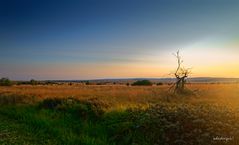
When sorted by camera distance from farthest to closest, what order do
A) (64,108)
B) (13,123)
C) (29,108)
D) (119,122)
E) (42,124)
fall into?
(29,108) → (64,108) → (13,123) → (42,124) → (119,122)

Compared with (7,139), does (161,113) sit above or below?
above

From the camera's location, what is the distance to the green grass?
40.7ft

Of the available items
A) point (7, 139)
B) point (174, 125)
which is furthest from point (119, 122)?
point (7, 139)

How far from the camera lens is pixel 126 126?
14711 mm

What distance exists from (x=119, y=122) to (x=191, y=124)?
3809 millimetres

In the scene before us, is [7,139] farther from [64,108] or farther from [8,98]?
[8,98]

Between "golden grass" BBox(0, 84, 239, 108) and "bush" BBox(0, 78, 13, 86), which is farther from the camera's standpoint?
"bush" BBox(0, 78, 13, 86)

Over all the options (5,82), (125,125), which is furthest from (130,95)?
(5,82)

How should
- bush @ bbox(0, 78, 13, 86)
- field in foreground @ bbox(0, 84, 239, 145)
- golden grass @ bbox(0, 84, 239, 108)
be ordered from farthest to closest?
bush @ bbox(0, 78, 13, 86) → golden grass @ bbox(0, 84, 239, 108) → field in foreground @ bbox(0, 84, 239, 145)

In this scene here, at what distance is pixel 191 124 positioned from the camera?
1292 centimetres

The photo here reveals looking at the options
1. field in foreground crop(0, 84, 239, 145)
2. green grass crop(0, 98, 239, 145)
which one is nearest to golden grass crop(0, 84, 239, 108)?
field in foreground crop(0, 84, 239, 145)

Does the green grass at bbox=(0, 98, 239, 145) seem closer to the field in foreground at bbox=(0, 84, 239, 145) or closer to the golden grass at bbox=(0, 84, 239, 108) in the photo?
the field in foreground at bbox=(0, 84, 239, 145)

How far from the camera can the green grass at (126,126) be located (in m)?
12.4

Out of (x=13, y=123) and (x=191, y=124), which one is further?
(x=13, y=123)
